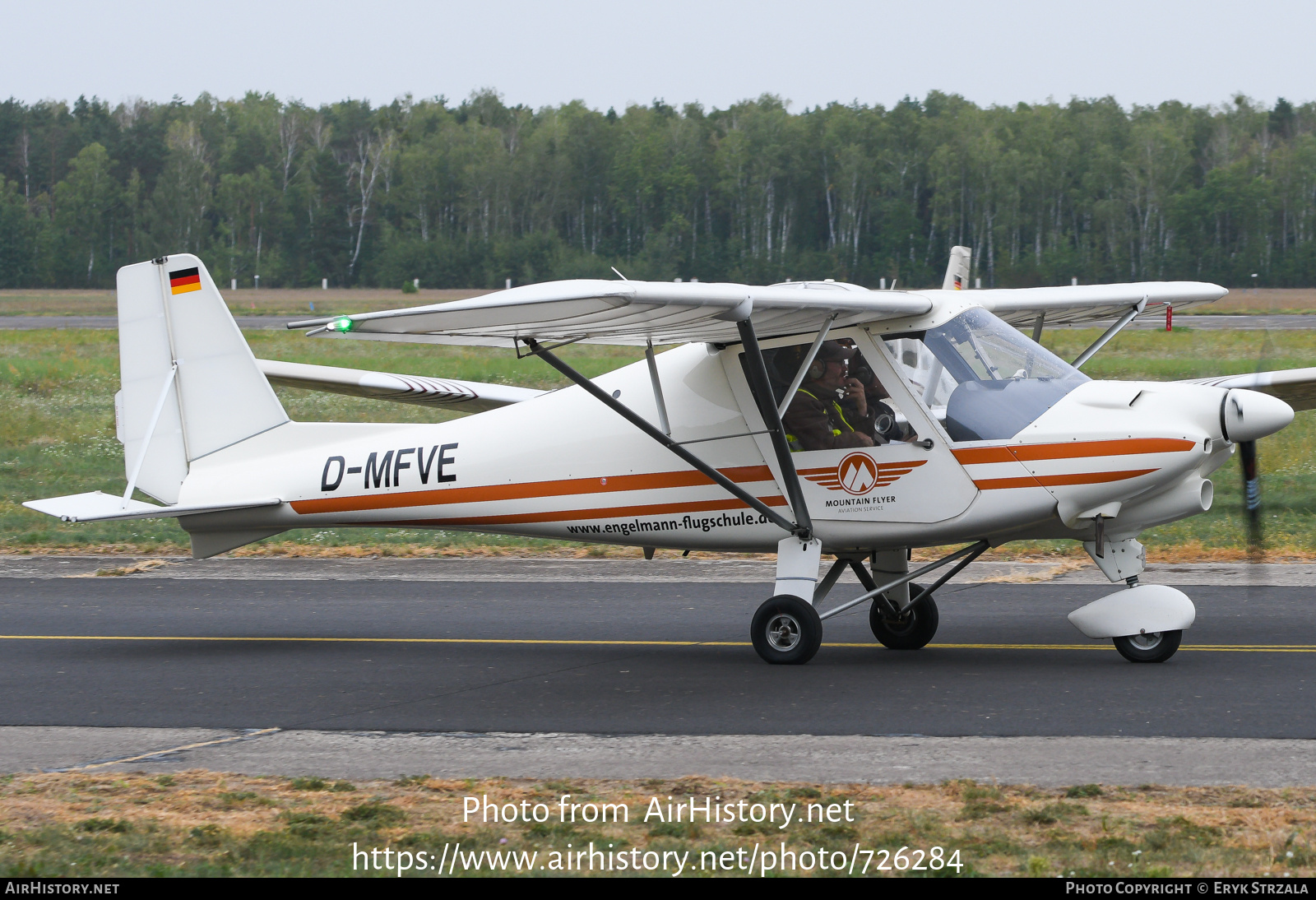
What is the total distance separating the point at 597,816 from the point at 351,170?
98697 millimetres

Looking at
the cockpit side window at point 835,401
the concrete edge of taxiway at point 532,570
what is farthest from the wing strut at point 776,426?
the concrete edge of taxiway at point 532,570

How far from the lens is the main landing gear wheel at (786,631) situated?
9414 millimetres

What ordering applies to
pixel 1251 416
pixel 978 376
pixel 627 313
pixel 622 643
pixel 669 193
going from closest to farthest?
pixel 627 313 < pixel 1251 416 < pixel 978 376 < pixel 622 643 < pixel 669 193

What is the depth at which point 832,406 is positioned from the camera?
31.0 feet

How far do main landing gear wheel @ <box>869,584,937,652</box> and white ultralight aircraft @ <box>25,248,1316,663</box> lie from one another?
0.05ft

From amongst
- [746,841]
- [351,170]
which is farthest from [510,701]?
[351,170]

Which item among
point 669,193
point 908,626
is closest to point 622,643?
point 908,626

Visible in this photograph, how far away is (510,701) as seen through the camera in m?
8.77

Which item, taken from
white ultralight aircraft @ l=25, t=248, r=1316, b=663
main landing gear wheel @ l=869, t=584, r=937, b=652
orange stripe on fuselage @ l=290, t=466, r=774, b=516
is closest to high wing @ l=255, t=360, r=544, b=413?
white ultralight aircraft @ l=25, t=248, r=1316, b=663

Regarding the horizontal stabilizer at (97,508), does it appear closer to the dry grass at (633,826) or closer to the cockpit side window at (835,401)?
the dry grass at (633,826)

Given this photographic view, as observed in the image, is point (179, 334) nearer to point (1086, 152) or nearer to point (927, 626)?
point (927, 626)

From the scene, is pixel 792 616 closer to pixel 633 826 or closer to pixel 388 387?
pixel 633 826

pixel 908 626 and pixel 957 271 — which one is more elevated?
pixel 957 271

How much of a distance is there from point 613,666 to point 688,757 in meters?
2.70
